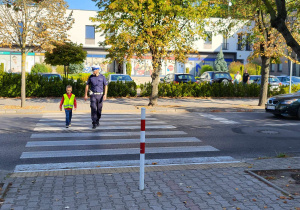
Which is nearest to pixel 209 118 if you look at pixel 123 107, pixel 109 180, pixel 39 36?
pixel 123 107

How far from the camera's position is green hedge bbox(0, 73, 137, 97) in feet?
68.2

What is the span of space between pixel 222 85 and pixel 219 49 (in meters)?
31.4

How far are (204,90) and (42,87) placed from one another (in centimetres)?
1009

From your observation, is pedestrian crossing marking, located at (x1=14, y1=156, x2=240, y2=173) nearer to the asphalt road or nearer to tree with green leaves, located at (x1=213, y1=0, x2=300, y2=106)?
the asphalt road

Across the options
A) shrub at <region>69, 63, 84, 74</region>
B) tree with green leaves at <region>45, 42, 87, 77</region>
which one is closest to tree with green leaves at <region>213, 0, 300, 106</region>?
tree with green leaves at <region>45, 42, 87, 77</region>

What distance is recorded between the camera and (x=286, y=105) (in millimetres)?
14242

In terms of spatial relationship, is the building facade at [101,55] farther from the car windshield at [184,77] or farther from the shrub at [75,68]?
the car windshield at [184,77]

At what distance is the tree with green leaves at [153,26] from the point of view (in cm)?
1662

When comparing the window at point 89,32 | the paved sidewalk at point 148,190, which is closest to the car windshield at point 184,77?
the paved sidewalk at point 148,190

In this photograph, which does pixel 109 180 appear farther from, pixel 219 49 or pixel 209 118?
pixel 219 49

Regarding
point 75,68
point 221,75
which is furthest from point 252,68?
point 75,68

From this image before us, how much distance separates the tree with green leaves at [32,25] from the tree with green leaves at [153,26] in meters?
2.13

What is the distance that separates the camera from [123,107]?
17.7m

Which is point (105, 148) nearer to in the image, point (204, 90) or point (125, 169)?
point (125, 169)
